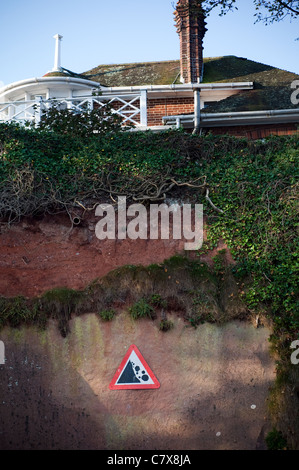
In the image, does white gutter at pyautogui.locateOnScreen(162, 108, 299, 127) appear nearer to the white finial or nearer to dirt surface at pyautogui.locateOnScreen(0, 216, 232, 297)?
dirt surface at pyautogui.locateOnScreen(0, 216, 232, 297)

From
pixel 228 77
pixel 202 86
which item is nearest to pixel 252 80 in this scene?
pixel 228 77

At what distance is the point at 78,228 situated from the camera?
11.6 meters

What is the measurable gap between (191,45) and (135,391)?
12.2 meters

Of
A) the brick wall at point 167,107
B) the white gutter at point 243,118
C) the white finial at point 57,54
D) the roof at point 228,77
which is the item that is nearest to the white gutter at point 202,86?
the roof at point 228,77

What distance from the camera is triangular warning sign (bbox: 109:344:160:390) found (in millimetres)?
9656

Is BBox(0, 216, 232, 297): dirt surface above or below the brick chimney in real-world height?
below

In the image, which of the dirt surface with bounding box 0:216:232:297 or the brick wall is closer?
the dirt surface with bounding box 0:216:232:297

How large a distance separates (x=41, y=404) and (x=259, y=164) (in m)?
6.73

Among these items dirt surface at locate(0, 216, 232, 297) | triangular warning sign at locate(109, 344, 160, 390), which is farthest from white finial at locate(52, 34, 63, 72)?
triangular warning sign at locate(109, 344, 160, 390)

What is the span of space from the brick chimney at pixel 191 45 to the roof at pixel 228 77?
1.15 ft

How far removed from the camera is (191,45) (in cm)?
1764

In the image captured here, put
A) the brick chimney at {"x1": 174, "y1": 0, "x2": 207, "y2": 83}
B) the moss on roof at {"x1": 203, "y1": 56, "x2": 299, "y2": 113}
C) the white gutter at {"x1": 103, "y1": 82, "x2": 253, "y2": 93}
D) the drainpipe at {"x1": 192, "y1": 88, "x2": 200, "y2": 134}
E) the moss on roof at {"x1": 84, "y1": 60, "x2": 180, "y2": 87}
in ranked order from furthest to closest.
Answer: the moss on roof at {"x1": 84, "y1": 60, "x2": 180, "y2": 87}, the brick chimney at {"x1": 174, "y1": 0, "x2": 207, "y2": 83}, the white gutter at {"x1": 103, "y1": 82, "x2": 253, "y2": 93}, the moss on roof at {"x1": 203, "y1": 56, "x2": 299, "y2": 113}, the drainpipe at {"x1": 192, "y1": 88, "x2": 200, "y2": 134}

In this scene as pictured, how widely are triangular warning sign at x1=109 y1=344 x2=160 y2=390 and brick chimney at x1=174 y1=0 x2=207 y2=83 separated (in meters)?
10.7

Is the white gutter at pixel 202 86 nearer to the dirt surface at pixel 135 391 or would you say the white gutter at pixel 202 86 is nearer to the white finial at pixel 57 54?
the white finial at pixel 57 54
